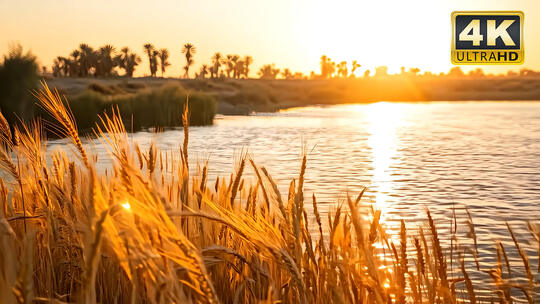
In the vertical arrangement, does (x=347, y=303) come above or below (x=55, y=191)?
below

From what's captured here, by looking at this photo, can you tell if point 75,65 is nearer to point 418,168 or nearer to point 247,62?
point 247,62

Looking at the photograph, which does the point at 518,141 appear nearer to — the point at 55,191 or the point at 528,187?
the point at 528,187

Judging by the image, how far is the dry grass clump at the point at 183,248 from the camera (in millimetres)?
1532

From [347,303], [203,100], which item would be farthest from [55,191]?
[203,100]

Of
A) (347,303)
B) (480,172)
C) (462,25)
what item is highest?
Result: (462,25)

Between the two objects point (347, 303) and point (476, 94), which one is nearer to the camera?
Result: point (347, 303)

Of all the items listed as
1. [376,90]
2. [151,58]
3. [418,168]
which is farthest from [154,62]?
[418,168]

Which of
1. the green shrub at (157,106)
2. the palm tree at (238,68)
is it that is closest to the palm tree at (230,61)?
the palm tree at (238,68)

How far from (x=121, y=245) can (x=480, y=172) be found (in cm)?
1446

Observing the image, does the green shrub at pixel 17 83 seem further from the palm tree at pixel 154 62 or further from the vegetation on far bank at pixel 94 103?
the palm tree at pixel 154 62

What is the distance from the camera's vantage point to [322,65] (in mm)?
A: 165750

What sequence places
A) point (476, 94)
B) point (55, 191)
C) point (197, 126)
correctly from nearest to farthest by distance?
point (55, 191) → point (197, 126) → point (476, 94)

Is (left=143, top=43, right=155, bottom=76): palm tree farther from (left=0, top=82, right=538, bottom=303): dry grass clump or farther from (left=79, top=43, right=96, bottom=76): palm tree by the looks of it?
(left=0, top=82, right=538, bottom=303): dry grass clump

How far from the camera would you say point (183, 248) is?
1.51 meters
